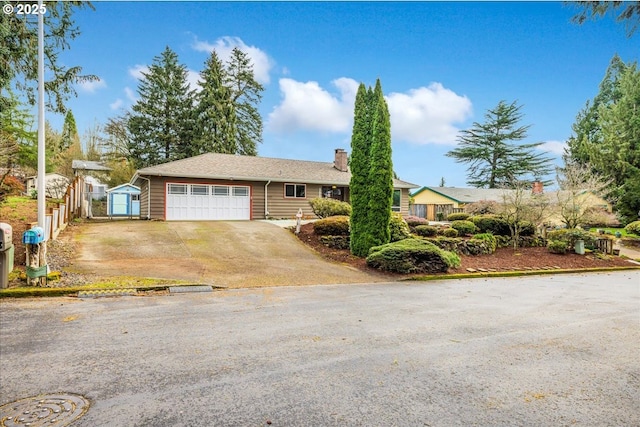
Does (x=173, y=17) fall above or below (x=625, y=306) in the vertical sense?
above

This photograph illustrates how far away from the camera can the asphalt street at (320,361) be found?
2.69 m

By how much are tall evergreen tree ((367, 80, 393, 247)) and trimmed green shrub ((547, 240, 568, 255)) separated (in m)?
8.96

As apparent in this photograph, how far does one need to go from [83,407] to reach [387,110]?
1155cm

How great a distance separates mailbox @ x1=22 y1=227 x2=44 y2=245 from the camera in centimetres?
666

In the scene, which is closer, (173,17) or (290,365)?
(290,365)

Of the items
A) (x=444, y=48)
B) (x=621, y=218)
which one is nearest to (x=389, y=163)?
(x=444, y=48)

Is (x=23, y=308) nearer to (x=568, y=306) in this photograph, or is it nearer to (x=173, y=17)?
(x=568, y=306)

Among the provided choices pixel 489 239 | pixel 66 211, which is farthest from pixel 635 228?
pixel 66 211

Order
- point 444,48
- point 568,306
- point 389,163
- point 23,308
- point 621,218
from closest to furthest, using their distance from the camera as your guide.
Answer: point 23,308 < point 568,306 < point 389,163 < point 444,48 < point 621,218

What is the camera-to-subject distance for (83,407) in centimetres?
269

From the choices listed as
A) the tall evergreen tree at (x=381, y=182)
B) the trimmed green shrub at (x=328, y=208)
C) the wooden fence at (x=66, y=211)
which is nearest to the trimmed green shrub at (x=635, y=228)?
the trimmed green shrub at (x=328, y=208)

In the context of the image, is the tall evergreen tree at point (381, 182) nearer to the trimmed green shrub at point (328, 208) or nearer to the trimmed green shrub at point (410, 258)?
the trimmed green shrub at point (410, 258)

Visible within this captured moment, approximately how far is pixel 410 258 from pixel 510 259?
595 cm

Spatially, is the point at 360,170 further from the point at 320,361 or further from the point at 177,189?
the point at 177,189
